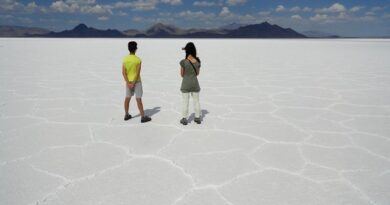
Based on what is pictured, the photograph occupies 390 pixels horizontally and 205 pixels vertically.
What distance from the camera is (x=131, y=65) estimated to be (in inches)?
133

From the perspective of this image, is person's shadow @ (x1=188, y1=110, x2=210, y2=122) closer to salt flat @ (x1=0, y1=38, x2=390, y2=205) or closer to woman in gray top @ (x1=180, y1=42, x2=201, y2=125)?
salt flat @ (x1=0, y1=38, x2=390, y2=205)

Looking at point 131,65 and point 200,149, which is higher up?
point 131,65

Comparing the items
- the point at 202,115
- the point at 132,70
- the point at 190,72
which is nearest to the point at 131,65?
the point at 132,70

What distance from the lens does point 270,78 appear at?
715 cm

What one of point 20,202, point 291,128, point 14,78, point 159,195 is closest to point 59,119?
point 20,202

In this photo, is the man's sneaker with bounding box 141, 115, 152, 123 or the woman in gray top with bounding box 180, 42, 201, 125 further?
the man's sneaker with bounding box 141, 115, 152, 123

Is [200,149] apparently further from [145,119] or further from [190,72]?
[145,119]

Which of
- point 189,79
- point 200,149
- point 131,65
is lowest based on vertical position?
point 200,149

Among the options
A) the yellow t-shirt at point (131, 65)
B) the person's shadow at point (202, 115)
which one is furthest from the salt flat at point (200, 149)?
the yellow t-shirt at point (131, 65)

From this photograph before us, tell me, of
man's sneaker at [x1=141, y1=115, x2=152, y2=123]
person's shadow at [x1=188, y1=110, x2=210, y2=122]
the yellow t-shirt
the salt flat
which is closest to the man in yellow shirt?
the yellow t-shirt

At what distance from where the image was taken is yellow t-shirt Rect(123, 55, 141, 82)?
3370 mm

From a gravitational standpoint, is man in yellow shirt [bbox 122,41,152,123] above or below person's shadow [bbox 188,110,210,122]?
above

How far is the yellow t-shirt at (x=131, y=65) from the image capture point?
337 cm

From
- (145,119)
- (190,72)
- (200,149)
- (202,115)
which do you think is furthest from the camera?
(202,115)
